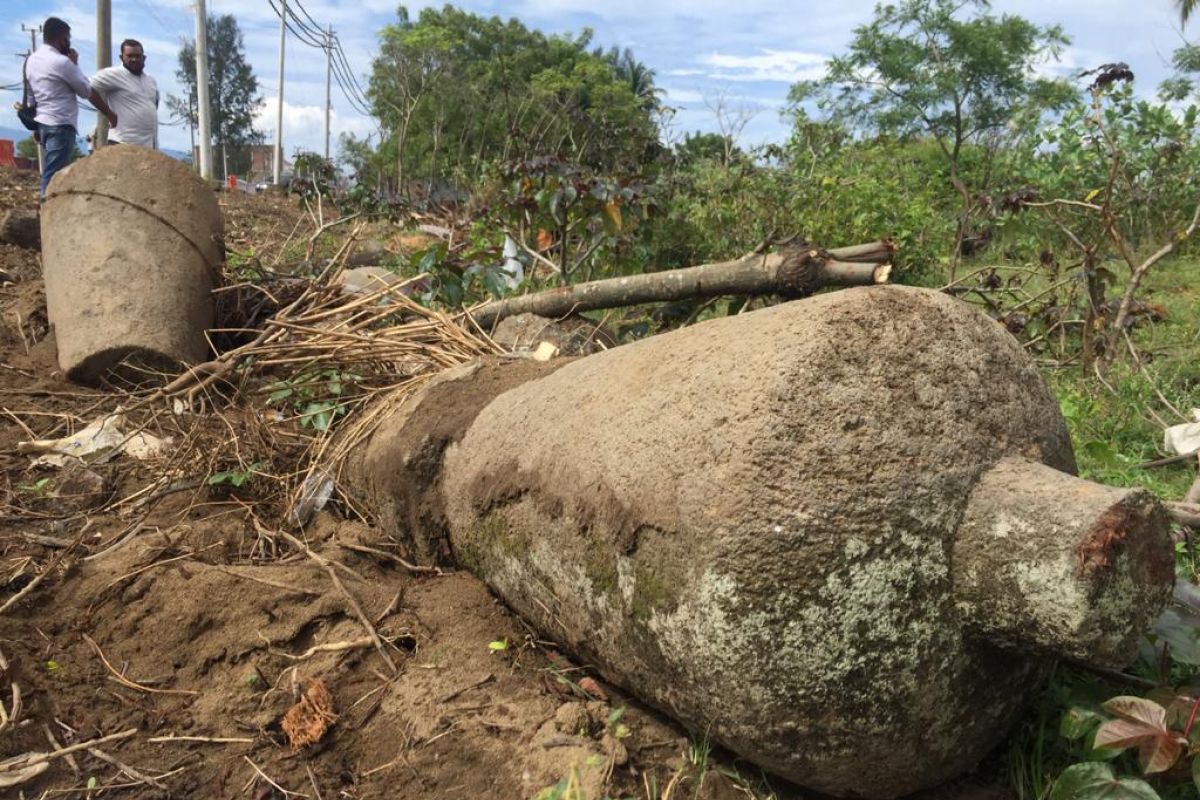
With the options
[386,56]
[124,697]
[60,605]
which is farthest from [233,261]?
[386,56]

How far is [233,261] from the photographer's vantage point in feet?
16.4

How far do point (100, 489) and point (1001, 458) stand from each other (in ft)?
9.14

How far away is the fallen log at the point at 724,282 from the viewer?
3559 millimetres

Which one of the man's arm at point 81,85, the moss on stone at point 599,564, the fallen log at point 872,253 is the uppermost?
the man's arm at point 81,85

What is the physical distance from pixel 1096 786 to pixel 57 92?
6949 millimetres

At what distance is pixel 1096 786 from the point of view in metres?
1.56

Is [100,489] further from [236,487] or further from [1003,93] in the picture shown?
[1003,93]

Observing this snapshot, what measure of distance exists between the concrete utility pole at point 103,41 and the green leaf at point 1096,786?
8487 mm

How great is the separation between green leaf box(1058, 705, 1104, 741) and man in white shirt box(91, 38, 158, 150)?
662 centimetres

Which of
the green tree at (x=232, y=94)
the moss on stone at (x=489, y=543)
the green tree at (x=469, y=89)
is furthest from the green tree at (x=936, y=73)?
the green tree at (x=232, y=94)

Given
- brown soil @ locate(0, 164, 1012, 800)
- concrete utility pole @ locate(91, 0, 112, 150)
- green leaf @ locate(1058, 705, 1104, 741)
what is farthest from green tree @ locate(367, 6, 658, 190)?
green leaf @ locate(1058, 705, 1104, 741)

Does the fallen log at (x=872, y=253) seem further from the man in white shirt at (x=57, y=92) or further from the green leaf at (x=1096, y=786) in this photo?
the man in white shirt at (x=57, y=92)

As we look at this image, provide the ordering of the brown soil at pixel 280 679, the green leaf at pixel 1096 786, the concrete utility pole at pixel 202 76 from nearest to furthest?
the green leaf at pixel 1096 786 < the brown soil at pixel 280 679 < the concrete utility pole at pixel 202 76

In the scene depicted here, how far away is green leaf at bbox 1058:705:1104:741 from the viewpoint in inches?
66.9
